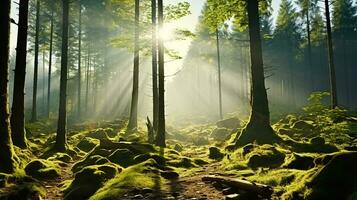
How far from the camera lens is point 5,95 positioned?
981 cm

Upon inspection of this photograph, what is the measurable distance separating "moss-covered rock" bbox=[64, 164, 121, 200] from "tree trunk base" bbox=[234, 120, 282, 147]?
570cm

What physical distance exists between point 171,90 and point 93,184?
269 ft

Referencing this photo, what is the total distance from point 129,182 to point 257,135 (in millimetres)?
6925

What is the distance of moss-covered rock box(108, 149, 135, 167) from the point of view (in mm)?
11516

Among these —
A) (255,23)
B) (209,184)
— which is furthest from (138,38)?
(209,184)

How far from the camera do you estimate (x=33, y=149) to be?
15.0 meters

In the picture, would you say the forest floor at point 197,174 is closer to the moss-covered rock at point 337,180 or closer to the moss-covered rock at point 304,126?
the moss-covered rock at point 337,180

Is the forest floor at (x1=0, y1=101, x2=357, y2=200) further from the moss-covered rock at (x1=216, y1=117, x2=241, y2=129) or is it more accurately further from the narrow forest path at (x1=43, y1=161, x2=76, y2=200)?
the moss-covered rock at (x1=216, y1=117, x2=241, y2=129)

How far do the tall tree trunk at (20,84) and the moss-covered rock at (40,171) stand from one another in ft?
11.8

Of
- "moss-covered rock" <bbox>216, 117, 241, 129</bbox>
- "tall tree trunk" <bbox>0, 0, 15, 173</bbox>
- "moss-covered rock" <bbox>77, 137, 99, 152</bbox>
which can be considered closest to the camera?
"tall tree trunk" <bbox>0, 0, 15, 173</bbox>

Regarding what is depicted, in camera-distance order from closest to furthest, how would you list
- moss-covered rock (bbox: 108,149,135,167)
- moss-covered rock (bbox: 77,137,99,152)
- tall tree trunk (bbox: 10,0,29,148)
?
moss-covered rock (bbox: 108,149,135,167), tall tree trunk (bbox: 10,0,29,148), moss-covered rock (bbox: 77,137,99,152)

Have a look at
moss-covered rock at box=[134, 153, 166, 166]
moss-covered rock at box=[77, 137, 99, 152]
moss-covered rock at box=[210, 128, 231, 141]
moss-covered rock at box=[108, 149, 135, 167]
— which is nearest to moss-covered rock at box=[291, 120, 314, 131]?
moss-covered rock at box=[210, 128, 231, 141]

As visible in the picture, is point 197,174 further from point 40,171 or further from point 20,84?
point 20,84

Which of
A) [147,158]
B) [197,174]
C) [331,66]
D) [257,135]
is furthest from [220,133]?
[197,174]
